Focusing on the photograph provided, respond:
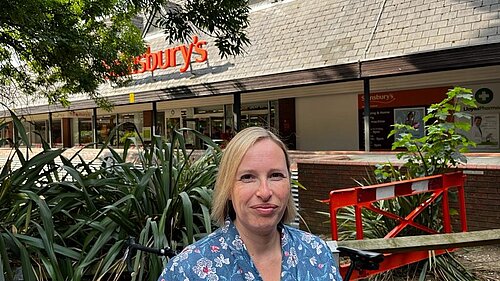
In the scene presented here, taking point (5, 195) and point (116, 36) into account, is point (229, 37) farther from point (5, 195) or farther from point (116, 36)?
point (116, 36)

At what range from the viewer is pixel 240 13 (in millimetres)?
5770

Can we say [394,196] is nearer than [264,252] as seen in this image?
No

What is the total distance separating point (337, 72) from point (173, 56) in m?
8.53

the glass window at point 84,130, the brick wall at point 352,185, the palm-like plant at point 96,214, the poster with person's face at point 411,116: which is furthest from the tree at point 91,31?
the glass window at point 84,130

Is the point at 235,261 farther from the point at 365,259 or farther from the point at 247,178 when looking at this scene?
the point at 365,259

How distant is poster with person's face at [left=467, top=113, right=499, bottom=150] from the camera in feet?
45.7

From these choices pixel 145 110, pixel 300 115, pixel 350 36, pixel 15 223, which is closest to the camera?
pixel 15 223

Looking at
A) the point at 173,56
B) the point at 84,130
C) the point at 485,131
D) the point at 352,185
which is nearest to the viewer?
the point at 352,185

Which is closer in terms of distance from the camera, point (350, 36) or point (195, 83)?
point (350, 36)

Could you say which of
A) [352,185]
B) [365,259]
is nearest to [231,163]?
[365,259]

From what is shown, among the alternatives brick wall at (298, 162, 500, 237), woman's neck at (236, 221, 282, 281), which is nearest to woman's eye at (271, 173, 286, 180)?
woman's neck at (236, 221, 282, 281)

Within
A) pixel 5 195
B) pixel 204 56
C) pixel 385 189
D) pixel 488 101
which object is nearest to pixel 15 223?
pixel 5 195

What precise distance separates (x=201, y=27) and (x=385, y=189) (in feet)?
9.44

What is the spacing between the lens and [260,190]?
1.59 metres
